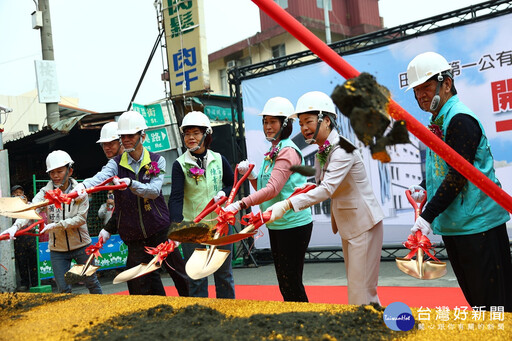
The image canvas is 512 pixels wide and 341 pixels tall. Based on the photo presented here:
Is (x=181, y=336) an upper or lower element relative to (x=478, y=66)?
lower

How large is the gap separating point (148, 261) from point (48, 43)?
20.4ft

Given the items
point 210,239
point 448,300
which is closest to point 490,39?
point 448,300

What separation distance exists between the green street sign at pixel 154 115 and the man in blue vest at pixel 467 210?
21.9 feet

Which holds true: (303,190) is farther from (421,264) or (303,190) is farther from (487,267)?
(487,267)

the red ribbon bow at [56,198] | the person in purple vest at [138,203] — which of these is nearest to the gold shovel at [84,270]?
the person in purple vest at [138,203]

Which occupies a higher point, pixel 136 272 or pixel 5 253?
pixel 136 272

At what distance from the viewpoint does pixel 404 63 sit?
20.8ft

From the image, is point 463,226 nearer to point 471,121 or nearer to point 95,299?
point 471,121

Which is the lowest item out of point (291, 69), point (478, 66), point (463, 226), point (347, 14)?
point (463, 226)

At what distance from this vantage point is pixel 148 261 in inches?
135

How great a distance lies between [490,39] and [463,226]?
4.51 metres

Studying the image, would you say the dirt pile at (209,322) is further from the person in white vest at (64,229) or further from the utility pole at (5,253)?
the utility pole at (5,253)

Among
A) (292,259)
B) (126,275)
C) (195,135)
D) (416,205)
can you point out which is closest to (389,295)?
(292,259)

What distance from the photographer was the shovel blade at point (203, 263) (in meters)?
2.13
